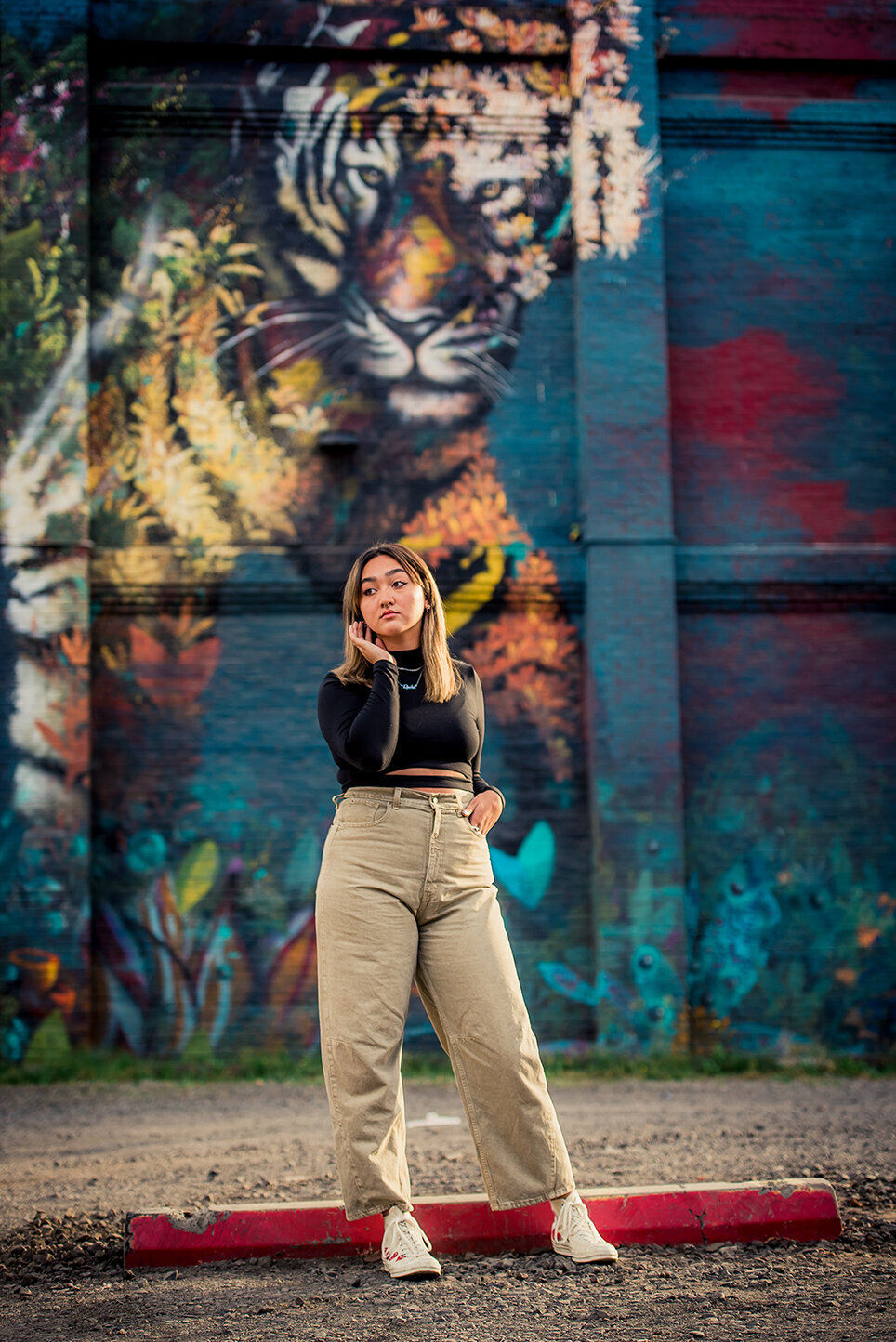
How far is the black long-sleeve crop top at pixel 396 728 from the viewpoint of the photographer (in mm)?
2988

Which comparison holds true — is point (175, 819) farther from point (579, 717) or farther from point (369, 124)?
point (369, 124)

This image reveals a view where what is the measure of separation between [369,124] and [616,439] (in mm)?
2943

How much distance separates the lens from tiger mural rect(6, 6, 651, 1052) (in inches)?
298

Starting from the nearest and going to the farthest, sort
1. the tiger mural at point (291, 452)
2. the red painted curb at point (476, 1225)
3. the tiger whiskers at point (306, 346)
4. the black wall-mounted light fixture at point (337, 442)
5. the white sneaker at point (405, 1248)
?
1. the white sneaker at point (405, 1248)
2. the red painted curb at point (476, 1225)
3. the tiger mural at point (291, 452)
4. the black wall-mounted light fixture at point (337, 442)
5. the tiger whiskers at point (306, 346)

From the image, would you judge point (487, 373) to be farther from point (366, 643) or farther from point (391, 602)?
point (366, 643)

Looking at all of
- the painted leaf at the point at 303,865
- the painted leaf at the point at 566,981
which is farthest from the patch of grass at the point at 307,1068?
the painted leaf at the point at 303,865

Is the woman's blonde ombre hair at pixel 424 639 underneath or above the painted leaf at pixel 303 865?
above

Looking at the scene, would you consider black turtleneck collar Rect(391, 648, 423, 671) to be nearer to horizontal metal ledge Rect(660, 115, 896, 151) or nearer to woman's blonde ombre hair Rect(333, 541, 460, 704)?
woman's blonde ombre hair Rect(333, 541, 460, 704)

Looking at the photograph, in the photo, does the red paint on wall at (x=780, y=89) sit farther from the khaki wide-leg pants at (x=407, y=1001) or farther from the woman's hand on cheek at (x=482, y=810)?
the khaki wide-leg pants at (x=407, y=1001)

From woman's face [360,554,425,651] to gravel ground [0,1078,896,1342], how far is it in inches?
68.3

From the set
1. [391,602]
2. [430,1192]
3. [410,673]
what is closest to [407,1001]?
[410,673]

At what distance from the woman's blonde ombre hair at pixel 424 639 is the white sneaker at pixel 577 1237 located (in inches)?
56.3

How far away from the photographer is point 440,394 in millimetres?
8102

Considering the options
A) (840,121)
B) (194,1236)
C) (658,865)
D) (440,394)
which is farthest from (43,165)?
(194,1236)
